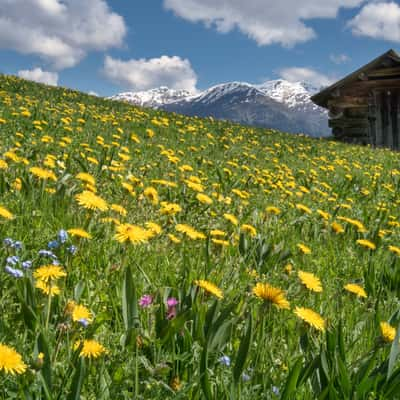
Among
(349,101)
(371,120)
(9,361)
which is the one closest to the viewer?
(9,361)

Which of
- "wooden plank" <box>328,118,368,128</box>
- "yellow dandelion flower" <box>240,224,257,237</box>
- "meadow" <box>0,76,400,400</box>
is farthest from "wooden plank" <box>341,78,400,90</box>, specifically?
"yellow dandelion flower" <box>240,224,257,237</box>

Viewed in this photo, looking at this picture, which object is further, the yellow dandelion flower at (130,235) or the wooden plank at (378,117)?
the wooden plank at (378,117)

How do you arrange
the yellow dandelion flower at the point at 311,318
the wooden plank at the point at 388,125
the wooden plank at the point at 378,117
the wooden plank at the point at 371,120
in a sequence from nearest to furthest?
the yellow dandelion flower at the point at 311,318 < the wooden plank at the point at 388,125 < the wooden plank at the point at 378,117 < the wooden plank at the point at 371,120

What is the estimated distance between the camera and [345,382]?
1390mm

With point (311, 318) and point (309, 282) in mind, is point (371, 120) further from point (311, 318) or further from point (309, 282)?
point (311, 318)

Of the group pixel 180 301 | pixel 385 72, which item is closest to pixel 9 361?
pixel 180 301

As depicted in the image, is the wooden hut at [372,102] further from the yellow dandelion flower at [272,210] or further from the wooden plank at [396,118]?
the yellow dandelion flower at [272,210]

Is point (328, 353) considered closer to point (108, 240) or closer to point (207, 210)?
point (108, 240)

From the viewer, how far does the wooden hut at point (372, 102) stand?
19906mm

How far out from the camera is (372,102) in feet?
67.8

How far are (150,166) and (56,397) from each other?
4117mm

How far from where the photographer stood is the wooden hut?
19.9 metres

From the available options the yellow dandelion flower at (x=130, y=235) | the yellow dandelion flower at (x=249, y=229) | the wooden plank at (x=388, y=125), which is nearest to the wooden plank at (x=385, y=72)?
the wooden plank at (x=388, y=125)

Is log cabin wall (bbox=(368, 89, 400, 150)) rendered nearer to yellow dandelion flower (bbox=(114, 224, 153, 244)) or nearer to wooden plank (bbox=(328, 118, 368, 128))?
wooden plank (bbox=(328, 118, 368, 128))
